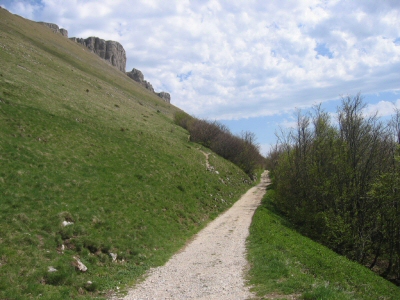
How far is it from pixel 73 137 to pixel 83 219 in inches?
510

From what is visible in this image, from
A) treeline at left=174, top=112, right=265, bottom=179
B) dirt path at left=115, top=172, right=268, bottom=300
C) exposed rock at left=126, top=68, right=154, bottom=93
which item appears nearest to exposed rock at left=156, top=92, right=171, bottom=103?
exposed rock at left=126, top=68, right=154, bottom=93

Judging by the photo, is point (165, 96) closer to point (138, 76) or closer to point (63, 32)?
point (138, 76)

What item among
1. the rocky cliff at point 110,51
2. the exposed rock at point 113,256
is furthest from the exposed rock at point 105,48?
the exposed rock at point 113,256

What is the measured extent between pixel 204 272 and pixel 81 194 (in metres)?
10.1

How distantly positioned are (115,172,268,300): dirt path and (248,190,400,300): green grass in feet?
2.67

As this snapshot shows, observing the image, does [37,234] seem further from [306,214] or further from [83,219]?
[306,214]

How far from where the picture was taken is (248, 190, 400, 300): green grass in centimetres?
1041

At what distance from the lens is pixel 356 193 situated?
25.0 m

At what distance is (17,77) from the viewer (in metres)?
34.9

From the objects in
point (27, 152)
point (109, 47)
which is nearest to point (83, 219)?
point (27, 152)

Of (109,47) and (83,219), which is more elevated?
(109,47)

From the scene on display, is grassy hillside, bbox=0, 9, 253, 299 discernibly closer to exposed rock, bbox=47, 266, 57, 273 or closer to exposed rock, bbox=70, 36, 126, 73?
exposed rock, bbox=47, 266, 57, 273

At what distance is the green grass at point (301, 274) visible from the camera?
10.4m

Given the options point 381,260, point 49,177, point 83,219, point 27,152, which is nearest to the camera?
point 83,219
